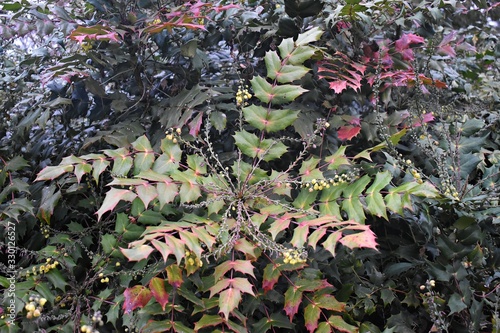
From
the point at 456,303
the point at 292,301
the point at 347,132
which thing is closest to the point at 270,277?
the point at 292,301

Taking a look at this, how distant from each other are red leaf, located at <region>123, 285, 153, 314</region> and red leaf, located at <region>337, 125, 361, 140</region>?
2.81 feet

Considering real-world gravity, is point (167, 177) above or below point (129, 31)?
below

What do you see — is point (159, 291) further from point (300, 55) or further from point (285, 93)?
point (300, 55)

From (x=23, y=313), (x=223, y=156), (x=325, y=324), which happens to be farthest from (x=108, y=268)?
(x=325, y=324)

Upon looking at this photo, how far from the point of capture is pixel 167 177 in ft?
4.41

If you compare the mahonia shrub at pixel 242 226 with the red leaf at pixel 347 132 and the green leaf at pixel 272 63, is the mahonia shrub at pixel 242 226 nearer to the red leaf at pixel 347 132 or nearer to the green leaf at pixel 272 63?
the green leaf at pixel 272 63

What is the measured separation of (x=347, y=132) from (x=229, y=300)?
32.0 inches

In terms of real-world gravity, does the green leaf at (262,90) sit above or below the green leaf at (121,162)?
above

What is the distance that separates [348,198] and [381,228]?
406 millimetres

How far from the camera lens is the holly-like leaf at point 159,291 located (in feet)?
3.98

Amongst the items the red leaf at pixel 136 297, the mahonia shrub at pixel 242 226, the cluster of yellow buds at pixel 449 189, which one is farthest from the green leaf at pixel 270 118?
the red leaf at pixel 136 297

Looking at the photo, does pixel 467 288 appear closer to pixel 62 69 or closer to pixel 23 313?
pixel 23 313

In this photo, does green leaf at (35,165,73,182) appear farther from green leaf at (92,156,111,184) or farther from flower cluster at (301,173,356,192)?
flower cluster at (301,173,356,192)

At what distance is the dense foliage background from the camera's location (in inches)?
50.6
